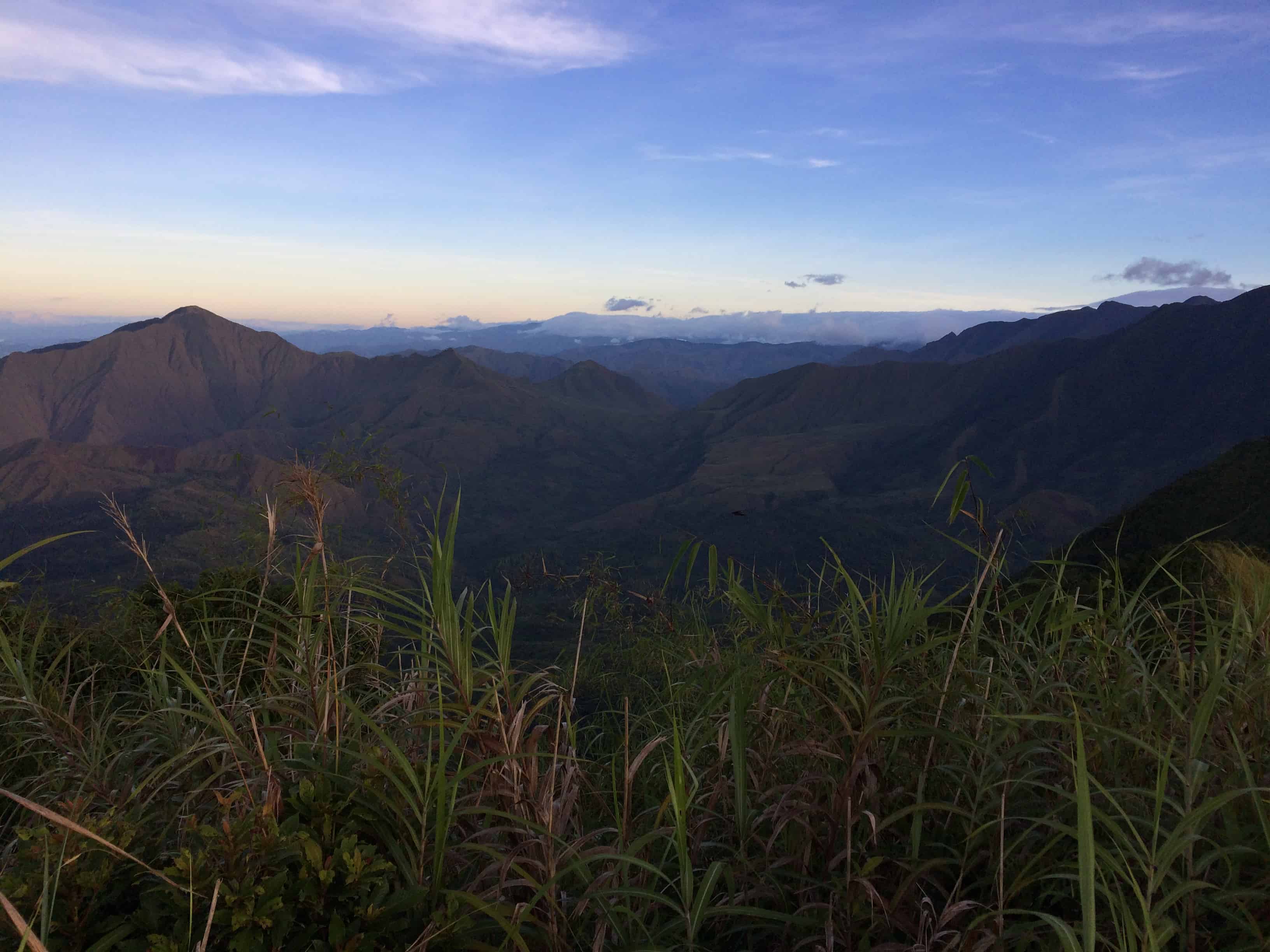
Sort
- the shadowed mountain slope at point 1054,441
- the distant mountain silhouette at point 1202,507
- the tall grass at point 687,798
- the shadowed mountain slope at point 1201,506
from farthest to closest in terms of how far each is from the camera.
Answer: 1. the shadowed mountain slope at point 1054,441
2. the shadowed mountain slope at point 1201,506
3. the distant mountain silhouette at point 1202,507
4. the tall grass at point 687,798

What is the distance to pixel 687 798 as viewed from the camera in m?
1.92

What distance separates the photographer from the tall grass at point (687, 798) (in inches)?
63.3

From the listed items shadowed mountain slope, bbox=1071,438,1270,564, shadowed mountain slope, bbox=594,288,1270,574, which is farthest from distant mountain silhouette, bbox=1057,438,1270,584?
shadowed mountain slope, bbox=594,288,1270,574

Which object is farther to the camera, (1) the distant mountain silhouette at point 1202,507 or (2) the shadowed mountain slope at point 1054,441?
(2) the shadowed mountain slope at point 1054,441

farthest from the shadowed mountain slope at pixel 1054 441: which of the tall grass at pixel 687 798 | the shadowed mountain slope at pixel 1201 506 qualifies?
Answer: the tall grass at pixel 687 798

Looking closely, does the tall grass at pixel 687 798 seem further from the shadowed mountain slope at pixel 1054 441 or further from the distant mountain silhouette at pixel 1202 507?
the shadowed mountain slope at pixel 1054 441

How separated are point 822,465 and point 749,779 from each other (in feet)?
575

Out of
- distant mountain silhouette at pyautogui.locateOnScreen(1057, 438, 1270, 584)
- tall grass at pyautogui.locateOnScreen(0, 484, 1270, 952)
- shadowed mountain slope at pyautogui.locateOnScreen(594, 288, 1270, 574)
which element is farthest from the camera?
shadowed mountain slope at pyautogui.locateOnScreen(594, 288, 1270, 574)

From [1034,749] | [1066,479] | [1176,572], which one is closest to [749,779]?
[1034,749]

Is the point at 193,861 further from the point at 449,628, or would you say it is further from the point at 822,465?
the point at 822,465

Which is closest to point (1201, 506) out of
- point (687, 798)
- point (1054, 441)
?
point (687, 798)

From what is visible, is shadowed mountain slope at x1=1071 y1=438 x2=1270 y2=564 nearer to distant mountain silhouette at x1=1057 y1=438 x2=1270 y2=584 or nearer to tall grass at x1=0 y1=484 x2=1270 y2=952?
distant mountain silhouette at x1=1057 y1=438 x2=1270 y2=584

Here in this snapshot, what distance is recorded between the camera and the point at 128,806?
2.20 meters

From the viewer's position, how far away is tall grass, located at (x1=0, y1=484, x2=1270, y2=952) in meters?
1.61
